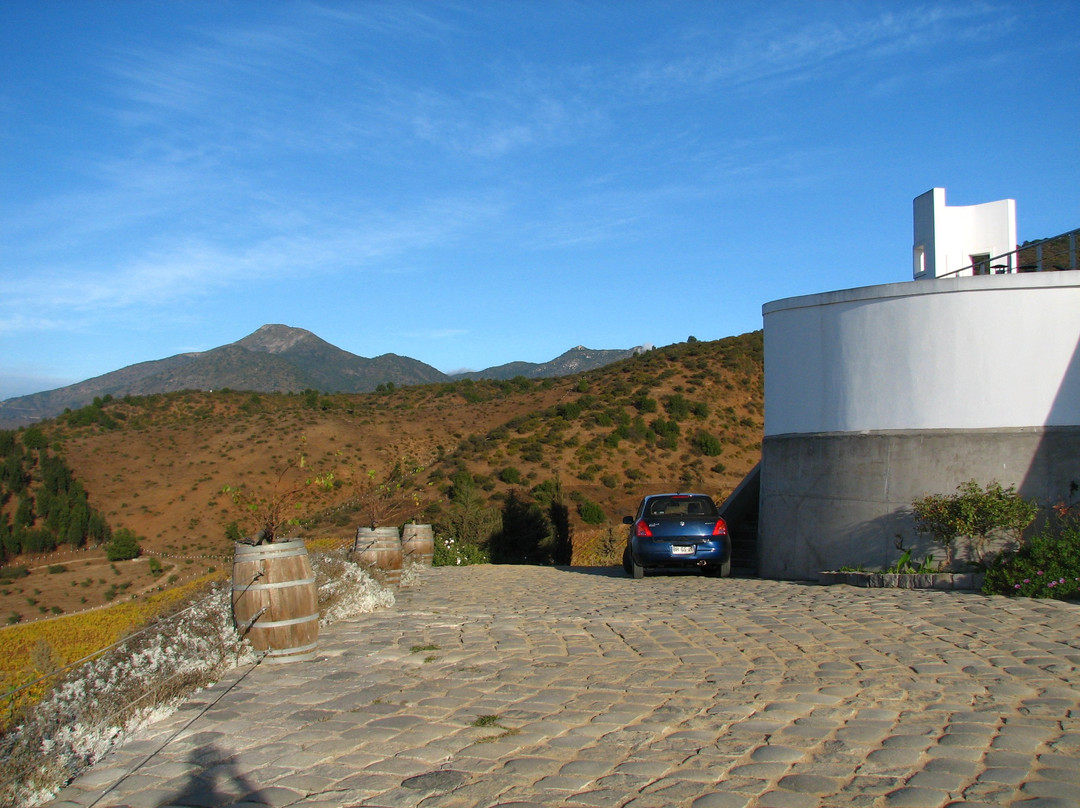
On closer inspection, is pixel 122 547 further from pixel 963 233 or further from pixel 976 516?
pixel 976 516

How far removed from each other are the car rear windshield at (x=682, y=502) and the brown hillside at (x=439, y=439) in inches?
851

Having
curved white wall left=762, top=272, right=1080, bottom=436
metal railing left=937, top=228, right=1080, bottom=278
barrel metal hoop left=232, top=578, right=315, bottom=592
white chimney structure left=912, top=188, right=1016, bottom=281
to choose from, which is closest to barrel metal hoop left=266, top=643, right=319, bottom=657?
barrel metal hoop left=232, top=578, right=315, bottom=592

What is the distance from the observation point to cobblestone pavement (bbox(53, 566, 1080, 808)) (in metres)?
4.46

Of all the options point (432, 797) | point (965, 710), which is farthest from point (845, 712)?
point (432, 797)

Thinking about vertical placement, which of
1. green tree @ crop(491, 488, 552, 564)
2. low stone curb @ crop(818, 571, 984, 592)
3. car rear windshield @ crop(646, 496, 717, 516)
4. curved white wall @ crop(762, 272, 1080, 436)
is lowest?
green tree @ crop(491, 488, 552, 564)

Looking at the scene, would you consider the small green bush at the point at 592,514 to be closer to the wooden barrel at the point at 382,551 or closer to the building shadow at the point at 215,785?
the wooden barrel at the point at 382,551

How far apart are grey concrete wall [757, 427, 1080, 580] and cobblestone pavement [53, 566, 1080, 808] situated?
9.94 feet

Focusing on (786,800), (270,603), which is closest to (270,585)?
(270,603)

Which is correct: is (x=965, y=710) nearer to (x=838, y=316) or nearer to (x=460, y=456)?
(x=838, y=316)

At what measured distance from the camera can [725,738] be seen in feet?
17.4

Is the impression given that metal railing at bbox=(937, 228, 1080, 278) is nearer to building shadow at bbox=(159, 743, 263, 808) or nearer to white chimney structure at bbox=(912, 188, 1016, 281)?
white chimney structure at bbox=(912, 188, 1016, 281)

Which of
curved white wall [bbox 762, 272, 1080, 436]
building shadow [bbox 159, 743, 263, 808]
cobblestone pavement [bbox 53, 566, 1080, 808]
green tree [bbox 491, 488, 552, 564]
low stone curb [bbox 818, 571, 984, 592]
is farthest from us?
green tree [bbox 491, 488, 552, 564]

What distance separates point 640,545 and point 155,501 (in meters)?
50.1

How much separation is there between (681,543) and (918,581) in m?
4.16
